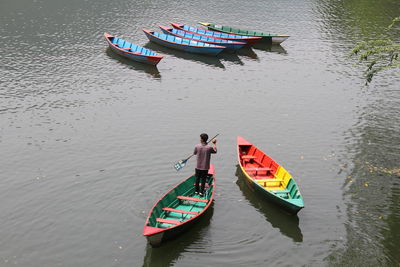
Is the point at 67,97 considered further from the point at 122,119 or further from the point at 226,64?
the point at 226,64

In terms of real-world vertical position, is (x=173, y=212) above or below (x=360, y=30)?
below

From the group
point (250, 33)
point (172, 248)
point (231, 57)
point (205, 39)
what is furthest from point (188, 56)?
point (172, 248)

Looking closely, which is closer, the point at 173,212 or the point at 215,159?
the point at 173,212

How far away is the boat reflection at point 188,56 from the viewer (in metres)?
38.8

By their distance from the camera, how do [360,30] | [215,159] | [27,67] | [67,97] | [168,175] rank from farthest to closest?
[360,30], [27,67], [67,97], [215,159], [168,175]

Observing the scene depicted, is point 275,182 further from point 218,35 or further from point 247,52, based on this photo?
point 218,35

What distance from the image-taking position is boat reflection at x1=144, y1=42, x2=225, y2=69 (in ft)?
127

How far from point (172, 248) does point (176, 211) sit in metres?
1.38

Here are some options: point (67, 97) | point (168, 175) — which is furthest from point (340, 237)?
point (67, 97)

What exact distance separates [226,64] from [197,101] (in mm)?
8946

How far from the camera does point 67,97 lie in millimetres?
30562

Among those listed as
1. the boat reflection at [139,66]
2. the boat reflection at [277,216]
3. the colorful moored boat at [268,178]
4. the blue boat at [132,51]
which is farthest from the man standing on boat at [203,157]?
the blue boat at [132,51]

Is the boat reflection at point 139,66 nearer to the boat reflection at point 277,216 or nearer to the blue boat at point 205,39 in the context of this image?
the blue boat at point 205,39

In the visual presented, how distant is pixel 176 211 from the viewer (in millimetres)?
17859
